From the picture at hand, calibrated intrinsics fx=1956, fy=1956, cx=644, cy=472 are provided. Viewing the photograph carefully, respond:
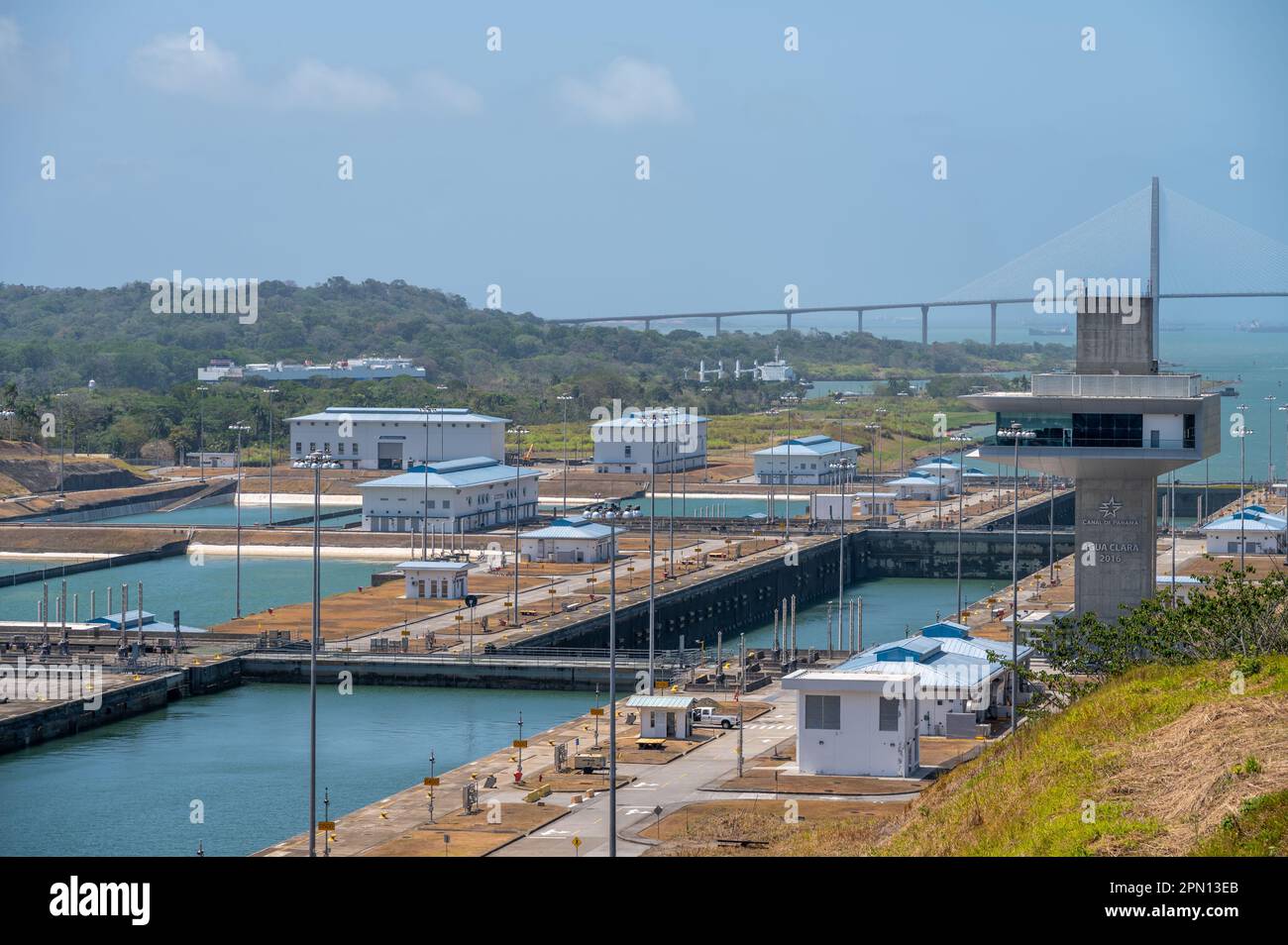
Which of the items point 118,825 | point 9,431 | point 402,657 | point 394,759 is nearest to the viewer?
point 118,825

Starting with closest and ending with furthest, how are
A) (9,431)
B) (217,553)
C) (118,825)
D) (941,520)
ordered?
(118,825), (217,553), (941,520), (9,431)

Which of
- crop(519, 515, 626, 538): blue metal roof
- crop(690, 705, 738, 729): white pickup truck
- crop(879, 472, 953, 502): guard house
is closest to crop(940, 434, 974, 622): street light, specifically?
crop(879, 472, 953, 502): guard house

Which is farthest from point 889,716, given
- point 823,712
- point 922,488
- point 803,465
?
point 803,465

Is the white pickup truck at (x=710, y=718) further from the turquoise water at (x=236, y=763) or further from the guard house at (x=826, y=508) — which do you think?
the guard house at (x=826, y=508)
